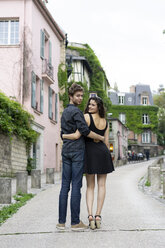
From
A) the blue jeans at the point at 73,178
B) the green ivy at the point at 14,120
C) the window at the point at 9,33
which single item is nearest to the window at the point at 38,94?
the green ivy at the point at 14,120

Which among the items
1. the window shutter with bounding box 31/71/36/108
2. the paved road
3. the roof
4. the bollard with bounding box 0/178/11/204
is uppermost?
the roof

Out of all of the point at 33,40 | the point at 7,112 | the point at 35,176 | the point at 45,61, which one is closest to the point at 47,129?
the point at 45,61

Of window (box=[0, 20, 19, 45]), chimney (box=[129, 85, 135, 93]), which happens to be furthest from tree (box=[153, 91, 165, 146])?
window (box=[0, 20, 19, 45])

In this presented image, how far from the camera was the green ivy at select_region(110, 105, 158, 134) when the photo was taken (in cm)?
6200

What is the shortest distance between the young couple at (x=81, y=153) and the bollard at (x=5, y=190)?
308 cm

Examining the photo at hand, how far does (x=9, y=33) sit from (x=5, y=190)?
14036mm

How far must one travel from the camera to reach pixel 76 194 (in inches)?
195

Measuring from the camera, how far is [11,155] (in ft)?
51.7

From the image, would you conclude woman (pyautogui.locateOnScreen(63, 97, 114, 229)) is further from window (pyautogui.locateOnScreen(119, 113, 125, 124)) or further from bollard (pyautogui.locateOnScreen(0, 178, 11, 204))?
→ window (pyautogui.locateOnScreen(119, 113, 125, 124))

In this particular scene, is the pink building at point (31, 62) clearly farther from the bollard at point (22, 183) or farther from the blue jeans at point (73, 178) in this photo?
the blue jeans at point (73, 178)

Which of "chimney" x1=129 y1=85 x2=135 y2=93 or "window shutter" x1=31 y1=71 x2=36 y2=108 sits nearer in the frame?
"window shutter" x1=31 y1=71 x2=36 y2=108

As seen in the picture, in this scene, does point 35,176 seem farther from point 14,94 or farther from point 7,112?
point 14,94

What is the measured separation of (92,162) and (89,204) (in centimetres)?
58

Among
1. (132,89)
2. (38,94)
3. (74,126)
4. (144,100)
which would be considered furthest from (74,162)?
(132,89)
